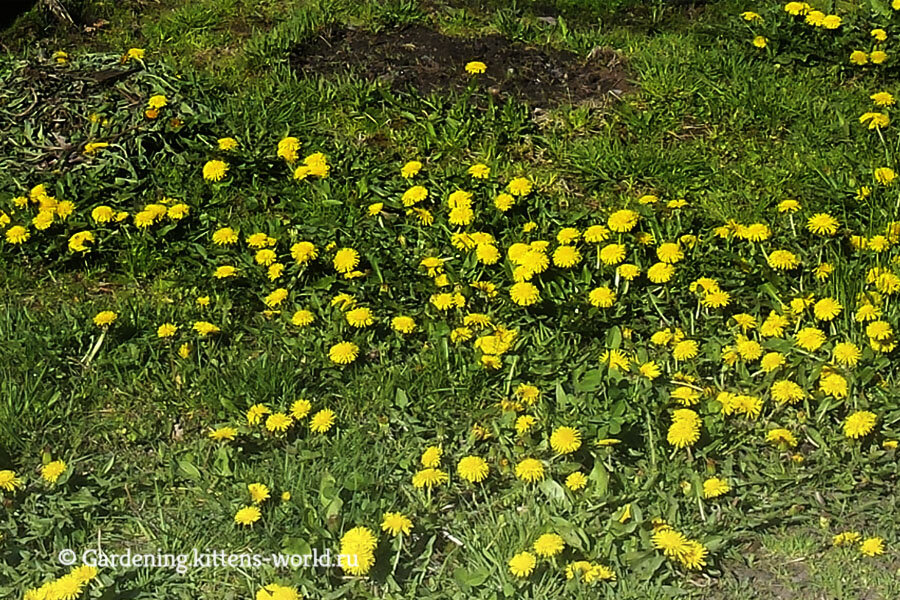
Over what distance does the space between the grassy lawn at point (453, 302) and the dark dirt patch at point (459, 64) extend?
0.02 metres

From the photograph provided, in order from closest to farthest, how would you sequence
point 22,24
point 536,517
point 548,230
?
point 536,517
point 548,230
point 22,24

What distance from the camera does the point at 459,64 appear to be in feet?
17.1

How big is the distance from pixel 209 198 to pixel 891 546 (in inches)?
109

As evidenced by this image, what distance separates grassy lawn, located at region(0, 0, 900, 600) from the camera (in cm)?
300

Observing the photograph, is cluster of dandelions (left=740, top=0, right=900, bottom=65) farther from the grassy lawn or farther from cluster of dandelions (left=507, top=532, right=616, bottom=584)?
cluster of dandelions (left=507, top=532, right=616, bottom=584)

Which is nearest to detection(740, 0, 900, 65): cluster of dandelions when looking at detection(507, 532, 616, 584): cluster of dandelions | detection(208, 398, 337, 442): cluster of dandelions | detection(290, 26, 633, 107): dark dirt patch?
detection(290, 26, 633, 107): dark dirt patch

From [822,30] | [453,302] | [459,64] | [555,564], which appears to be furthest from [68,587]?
[822,30]

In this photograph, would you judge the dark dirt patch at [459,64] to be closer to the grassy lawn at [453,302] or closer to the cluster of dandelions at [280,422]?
the grassy lawn at [453,302]

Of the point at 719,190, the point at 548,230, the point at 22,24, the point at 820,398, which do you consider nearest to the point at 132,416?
the point at 548,230

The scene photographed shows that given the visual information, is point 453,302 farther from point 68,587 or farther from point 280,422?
point 68,587

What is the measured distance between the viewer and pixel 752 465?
320 centimetres

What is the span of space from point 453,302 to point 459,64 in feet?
6.12

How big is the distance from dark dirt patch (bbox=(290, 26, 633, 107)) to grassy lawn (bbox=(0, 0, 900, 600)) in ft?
0.07

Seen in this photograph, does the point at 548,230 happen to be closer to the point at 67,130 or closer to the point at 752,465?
the point at 752,465
